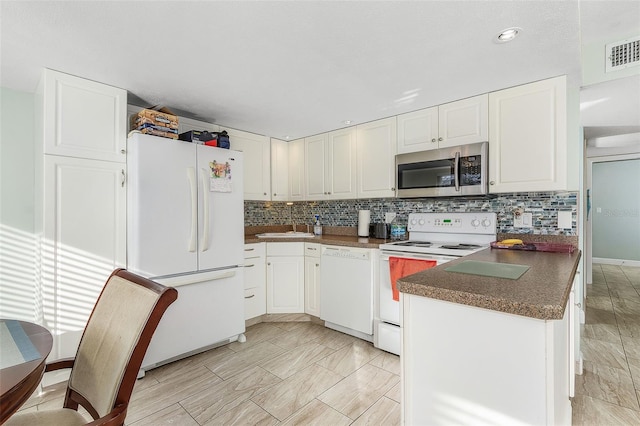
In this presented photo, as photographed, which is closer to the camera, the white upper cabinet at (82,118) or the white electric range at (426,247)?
the white upper cabinet at (82,118)

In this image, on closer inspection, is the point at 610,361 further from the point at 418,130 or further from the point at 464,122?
the point at 418,130

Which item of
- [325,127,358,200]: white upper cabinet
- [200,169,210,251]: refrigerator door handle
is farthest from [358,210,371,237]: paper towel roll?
[200,169,210,251]: refrigerator door handle

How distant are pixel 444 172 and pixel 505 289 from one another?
1778 mm

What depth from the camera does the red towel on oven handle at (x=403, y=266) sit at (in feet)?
8.02

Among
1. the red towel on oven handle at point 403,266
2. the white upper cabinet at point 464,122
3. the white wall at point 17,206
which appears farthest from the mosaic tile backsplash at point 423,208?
the white wall at point 17,206

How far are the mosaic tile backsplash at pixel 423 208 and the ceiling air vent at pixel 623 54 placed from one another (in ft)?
2.87

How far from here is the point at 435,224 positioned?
9.74 ft

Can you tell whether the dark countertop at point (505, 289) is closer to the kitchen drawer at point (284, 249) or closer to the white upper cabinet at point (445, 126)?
the white upper cabinet at point (445, 126)

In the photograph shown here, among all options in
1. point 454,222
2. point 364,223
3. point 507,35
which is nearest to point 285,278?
point 364,223

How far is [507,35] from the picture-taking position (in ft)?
5.53

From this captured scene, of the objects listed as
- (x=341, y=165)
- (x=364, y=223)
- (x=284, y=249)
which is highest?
(x=341, y=165)

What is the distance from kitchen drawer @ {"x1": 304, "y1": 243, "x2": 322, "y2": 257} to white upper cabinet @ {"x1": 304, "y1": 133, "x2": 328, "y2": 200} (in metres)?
0.62

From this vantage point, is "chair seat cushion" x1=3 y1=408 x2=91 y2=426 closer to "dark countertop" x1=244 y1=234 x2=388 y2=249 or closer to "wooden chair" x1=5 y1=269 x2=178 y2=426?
"wooden chair" x1=5 y1=269 x2=178 y2=426

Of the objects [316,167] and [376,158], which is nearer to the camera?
[376,158]
